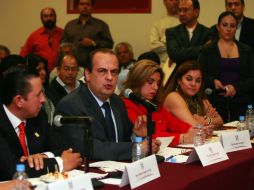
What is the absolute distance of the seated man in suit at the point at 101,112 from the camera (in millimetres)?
3541

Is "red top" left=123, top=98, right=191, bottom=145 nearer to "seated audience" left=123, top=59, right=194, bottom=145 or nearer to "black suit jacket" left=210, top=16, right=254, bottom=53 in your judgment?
"seated audience" left=123, top=59, right=194, bottom=145

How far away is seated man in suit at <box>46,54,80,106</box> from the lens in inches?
231

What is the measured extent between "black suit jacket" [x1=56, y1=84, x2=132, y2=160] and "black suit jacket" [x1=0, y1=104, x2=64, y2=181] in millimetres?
107

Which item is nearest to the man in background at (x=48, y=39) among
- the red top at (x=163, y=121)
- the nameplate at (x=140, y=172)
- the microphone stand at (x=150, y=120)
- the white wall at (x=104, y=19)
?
the white wall at (x=104, y=19)

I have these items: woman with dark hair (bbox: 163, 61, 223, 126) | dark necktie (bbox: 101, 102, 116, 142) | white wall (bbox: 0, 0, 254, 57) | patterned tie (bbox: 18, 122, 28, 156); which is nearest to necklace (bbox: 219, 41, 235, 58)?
woman with dark hair (bbox: 163, 61, 223, 126)

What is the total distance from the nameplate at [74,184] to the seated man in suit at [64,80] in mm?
3239

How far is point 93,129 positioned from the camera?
363 centimetres

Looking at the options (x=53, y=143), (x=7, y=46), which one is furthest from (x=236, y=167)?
(x=7, y=46)

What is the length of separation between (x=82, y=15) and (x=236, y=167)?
4563mm

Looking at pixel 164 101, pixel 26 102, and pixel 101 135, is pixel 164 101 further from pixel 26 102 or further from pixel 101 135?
pixel 26 102

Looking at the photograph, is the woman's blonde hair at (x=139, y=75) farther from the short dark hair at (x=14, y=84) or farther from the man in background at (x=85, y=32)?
the man in background at (x=85, y=32)

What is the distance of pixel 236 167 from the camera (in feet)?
11.7

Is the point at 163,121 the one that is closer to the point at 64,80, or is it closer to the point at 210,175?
the point at 210,175

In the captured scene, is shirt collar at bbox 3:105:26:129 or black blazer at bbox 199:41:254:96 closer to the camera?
shirt collar at bbox 3:105:26:129
